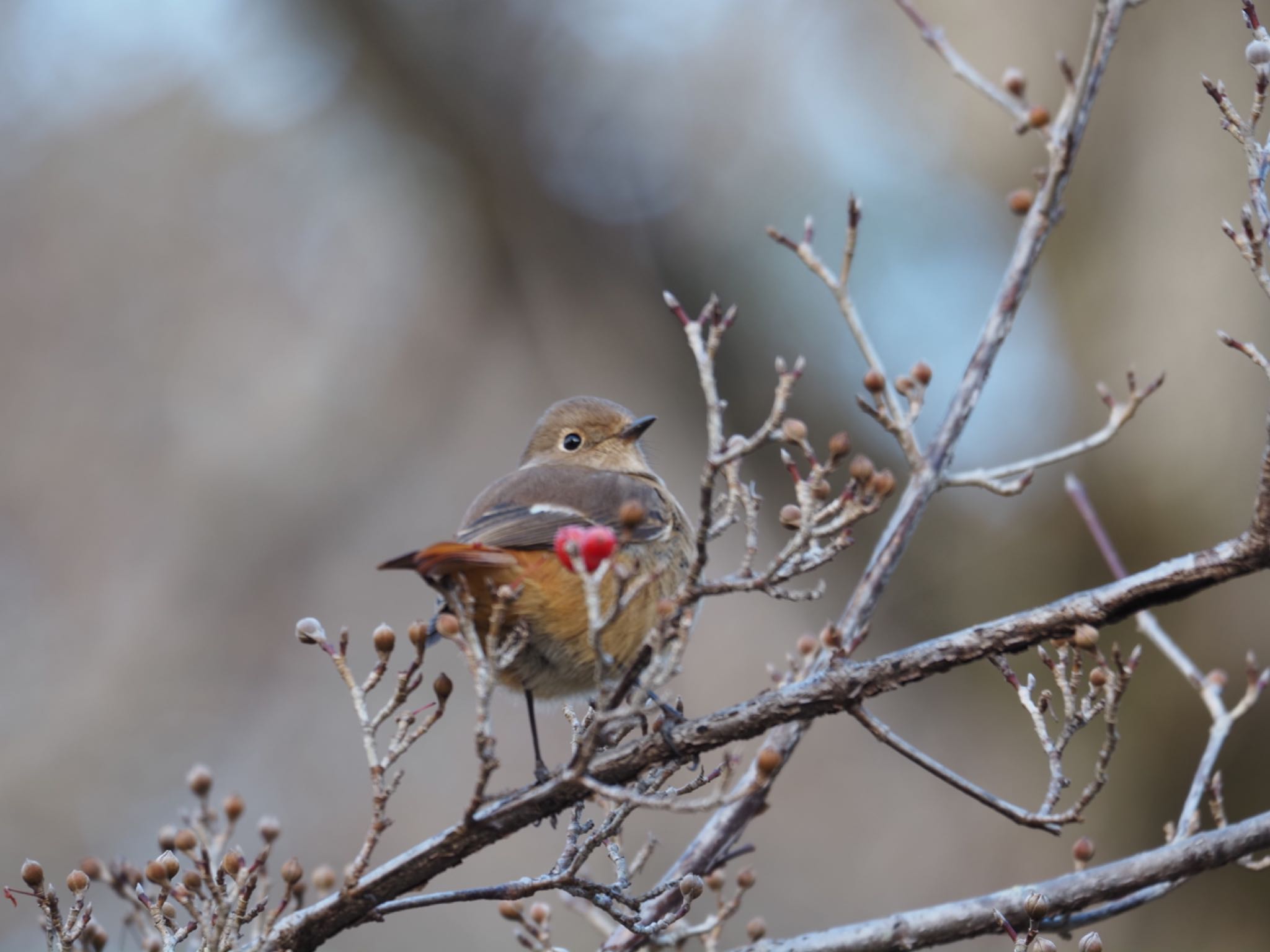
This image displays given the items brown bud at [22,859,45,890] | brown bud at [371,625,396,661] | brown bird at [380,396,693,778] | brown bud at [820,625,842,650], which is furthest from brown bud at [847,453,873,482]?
brown bud at [22,859,45,890]

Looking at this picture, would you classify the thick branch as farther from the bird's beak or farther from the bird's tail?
the bird's beak

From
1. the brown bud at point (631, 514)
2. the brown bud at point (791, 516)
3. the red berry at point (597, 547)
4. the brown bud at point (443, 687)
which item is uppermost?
the brown bud at point (791, 516)

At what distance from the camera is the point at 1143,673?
5.38 m

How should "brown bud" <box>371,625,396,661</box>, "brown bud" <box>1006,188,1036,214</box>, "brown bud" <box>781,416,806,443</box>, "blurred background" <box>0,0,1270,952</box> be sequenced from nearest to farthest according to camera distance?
"brown bud" <box>781,416,806,443</box> < "brown bud" <box>371,625,396,661</box> < "brown bud" <box>1006,188,1036,214</box> < "blurred background" <box>0,0,1270,952</box>

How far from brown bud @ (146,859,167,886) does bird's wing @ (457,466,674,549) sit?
94cm

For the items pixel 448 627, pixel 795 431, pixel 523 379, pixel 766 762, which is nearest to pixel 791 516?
pixel 795 431

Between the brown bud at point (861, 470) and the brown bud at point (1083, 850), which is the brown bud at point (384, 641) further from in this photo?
the brown bud at point (1083, 850)

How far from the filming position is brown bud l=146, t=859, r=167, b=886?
2010mm

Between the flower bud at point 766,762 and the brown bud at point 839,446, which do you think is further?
the flower bud at point 766,762

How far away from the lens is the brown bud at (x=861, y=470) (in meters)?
1.75

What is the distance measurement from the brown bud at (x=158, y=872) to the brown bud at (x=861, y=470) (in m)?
1.34

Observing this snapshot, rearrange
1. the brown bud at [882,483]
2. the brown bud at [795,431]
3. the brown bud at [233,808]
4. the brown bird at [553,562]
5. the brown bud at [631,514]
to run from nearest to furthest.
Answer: the brown bud at [631,514]
the brown bud at [882,483]
the brown bud at [795,431]
the brown bud at [233,808]
the brown bird at [553,562]

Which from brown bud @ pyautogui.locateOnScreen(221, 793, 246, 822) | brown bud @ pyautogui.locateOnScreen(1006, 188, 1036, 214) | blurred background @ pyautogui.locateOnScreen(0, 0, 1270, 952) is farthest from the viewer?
blurred background @ pyautogui.locateOnScreen(0, 0, 1270, 952)

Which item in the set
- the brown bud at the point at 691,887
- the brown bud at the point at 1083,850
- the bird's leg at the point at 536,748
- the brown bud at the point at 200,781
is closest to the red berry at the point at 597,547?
the brown bud at the point at 691,887
